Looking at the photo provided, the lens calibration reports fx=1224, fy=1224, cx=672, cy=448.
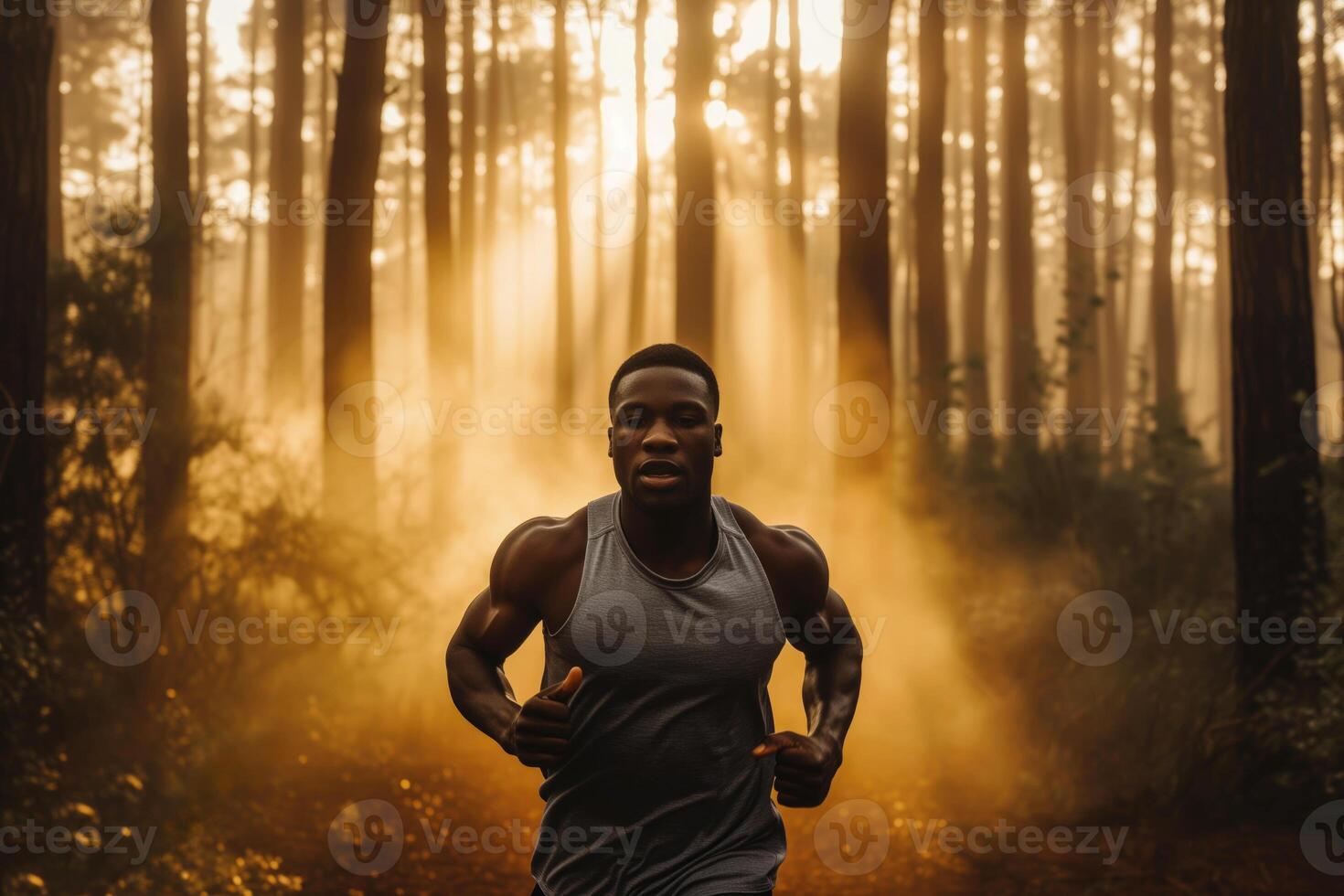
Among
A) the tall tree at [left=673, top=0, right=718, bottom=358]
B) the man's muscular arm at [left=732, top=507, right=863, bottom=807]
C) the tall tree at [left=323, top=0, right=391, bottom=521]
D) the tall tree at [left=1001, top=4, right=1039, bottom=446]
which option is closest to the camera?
the man's muscular arm at [left=732, top=507, right=863, bottom=807]

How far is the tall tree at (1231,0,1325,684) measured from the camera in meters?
8.55

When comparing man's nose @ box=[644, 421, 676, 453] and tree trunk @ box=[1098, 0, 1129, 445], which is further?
tree trunk @ box=[1098, 0, 1129, 445]

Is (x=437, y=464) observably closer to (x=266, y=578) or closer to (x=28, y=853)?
(x=266, y=578)

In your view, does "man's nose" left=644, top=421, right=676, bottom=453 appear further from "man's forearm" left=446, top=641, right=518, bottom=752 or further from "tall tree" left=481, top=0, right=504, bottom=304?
"tall tree" left=481, top=0, right=504, bottom=304

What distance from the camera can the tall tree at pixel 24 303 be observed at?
27.7ft

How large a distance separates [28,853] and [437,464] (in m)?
7.07

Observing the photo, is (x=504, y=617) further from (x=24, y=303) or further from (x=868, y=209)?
(x=868, y=209)

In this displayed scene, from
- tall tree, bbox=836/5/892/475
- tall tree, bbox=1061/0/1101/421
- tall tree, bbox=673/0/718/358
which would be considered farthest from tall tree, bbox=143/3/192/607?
tall tree, bbox=1061/0/1101/421

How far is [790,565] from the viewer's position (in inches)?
138

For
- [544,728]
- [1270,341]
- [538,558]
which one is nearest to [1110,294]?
[1270,341]

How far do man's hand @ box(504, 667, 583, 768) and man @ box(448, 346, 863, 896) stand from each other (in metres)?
0.13

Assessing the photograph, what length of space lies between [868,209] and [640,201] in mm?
15219

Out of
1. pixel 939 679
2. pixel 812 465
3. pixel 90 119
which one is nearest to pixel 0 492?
pixel 939 679

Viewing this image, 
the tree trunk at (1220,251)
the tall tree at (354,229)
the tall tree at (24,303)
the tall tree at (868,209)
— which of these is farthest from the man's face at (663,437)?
the tree trunk at (1220,251)
